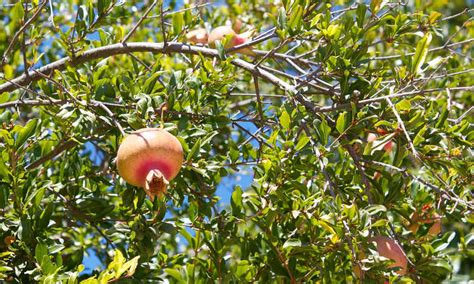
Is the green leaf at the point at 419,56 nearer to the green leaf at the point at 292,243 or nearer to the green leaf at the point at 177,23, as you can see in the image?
the green leaf at the point at 292,243

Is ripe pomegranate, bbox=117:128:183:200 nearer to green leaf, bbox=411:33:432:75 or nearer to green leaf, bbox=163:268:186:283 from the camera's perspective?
green leaf, bbox=163:268:186:283

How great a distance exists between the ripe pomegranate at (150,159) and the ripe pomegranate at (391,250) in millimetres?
630

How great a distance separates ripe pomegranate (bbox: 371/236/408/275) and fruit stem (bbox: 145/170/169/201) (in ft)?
2.09

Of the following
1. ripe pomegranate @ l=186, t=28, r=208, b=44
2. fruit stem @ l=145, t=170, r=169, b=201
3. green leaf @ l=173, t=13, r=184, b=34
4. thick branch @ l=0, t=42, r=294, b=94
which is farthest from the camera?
ripe pomegranate @ l=186, t=28, r=208, b=44

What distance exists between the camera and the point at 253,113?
9.95 ft

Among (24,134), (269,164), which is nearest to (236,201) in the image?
(269,164)

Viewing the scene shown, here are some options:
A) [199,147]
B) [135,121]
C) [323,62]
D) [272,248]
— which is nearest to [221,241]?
[272,248]

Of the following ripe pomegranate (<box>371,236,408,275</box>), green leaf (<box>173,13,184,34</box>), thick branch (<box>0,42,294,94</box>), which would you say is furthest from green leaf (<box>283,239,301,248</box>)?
green leaf (<box>173,13,184,34</box>)

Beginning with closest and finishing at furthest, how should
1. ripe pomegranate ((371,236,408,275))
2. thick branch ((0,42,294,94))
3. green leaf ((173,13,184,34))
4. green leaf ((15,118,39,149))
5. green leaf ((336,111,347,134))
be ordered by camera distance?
ripe pomegranate ((371,236,408,275)), green leaf ((336,111,347,134)), green leaf ((15,118,39,149)), thick branch ((0,42,294,94)), green leaf ((173,13,184,34))

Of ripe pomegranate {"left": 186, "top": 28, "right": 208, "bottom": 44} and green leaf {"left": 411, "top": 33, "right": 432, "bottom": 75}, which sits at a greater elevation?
green leaf {"left": 411, "top": 33, "right": 432, "bottom": 75}

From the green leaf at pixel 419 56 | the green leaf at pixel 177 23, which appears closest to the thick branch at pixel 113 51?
the green leaf at pixel 177 23

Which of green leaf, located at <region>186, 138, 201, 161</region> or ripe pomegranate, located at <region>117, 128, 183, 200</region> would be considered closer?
ripe pomegranate, located at <region>117, 128, 183, 200</region>

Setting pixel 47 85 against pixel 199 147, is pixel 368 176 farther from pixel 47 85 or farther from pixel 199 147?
pixel 47 85

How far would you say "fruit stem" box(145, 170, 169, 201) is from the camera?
1878 mm
